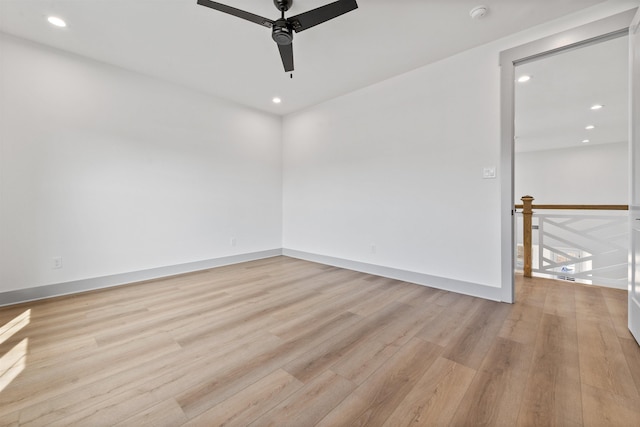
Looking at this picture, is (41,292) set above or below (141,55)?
below

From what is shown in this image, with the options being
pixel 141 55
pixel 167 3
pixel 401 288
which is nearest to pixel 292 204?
pixel 401 288

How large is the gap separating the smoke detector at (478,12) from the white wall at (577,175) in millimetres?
7253

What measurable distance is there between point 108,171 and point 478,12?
4.21 metres

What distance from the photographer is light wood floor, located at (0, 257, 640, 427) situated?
1.26 metres

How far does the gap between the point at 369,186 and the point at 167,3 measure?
2.89 metres

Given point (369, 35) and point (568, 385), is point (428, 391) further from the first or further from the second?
point (369, 35)

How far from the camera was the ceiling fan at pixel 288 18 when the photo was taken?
6.01 ft

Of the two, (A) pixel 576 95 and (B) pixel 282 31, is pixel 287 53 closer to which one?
(B) pixel 282 31

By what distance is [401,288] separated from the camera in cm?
310

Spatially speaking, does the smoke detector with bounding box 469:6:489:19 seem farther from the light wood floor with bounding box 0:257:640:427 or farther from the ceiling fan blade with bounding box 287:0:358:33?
the light wood floor with bounding box 0:257:640:427

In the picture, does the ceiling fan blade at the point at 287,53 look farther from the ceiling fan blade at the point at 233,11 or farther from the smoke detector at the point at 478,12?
the smoke detector at the point at 478,12

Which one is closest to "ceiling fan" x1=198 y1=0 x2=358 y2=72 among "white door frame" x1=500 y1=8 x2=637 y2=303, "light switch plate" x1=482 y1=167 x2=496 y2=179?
"white door frame" x1=500 y1=8 x2=637 y2=303

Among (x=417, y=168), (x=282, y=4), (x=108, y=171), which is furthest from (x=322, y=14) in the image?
(x=108, y=171)

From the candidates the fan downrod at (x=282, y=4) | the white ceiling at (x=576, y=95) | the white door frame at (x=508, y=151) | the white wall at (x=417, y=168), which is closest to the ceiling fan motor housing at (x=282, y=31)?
the fan downrod at (x=282, y=4)
